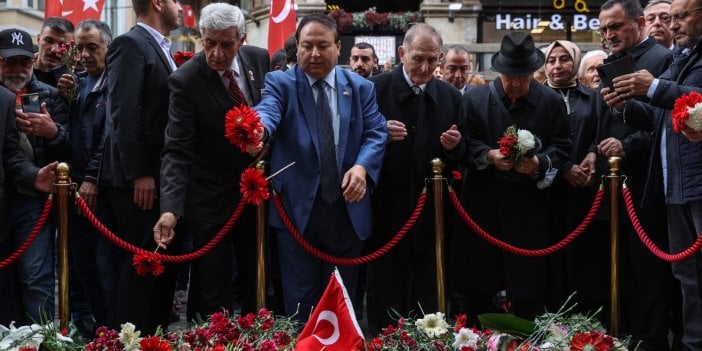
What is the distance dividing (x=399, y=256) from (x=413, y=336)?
120cm

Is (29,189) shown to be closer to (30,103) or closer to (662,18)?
(30,103)

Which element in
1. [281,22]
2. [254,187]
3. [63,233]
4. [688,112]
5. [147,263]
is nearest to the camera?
[688,112]

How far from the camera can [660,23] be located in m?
7.48

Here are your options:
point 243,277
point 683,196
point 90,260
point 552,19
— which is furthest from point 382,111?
point 552,19

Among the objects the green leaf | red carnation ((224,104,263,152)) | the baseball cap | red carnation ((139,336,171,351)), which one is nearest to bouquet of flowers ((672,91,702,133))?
the green leaf

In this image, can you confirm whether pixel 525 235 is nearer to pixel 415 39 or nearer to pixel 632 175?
pixel 632 175

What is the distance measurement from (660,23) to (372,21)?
1389 centimetres

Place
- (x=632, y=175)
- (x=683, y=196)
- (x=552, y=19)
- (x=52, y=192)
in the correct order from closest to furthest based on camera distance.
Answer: (x=683, y=196) → (x=52, y=192) → (x=632, y=175) → (x=552, y=19)

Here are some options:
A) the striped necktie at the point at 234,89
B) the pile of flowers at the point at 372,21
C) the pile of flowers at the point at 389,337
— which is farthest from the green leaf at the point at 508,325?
the pile of flowers at the point at 372,21

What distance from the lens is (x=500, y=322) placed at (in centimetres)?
514

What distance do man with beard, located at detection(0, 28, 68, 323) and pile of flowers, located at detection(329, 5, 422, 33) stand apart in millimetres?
14669

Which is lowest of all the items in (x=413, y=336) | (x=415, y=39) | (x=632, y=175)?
(x=413, y=336)

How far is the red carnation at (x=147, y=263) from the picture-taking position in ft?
17.9

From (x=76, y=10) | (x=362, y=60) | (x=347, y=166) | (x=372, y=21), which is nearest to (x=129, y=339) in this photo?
(x=347, y=166)
